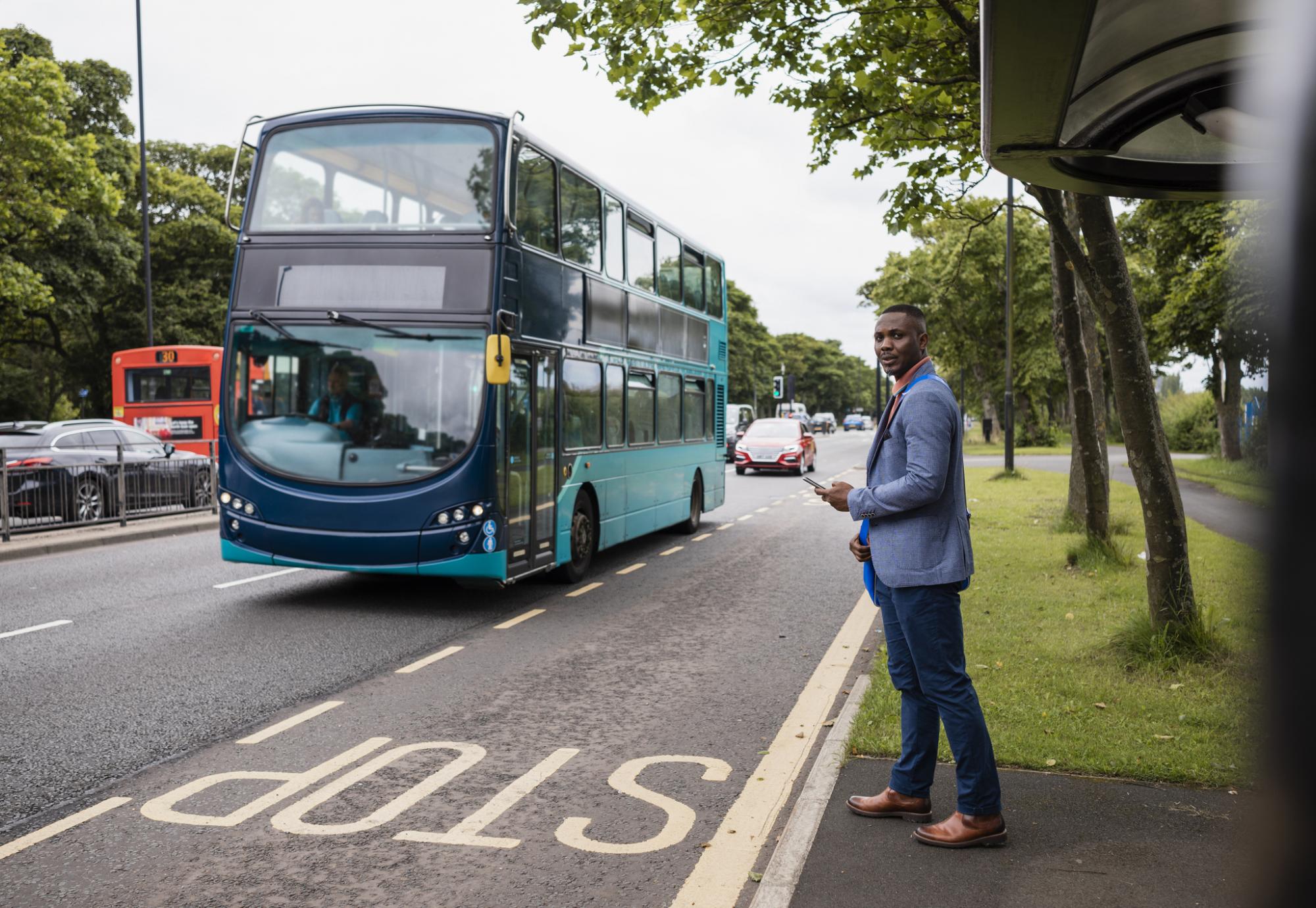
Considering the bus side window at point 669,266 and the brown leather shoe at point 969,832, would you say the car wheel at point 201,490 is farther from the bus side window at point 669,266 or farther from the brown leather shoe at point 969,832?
the brown leather shoe at point 969,832

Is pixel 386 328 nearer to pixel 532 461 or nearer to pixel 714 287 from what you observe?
pixel 532 461

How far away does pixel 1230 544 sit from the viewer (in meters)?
0.75

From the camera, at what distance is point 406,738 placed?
5.85 metres

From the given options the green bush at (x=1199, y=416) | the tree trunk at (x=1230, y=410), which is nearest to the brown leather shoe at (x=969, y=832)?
the green bush at (x=1199, y=416)

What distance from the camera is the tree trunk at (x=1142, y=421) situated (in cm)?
702

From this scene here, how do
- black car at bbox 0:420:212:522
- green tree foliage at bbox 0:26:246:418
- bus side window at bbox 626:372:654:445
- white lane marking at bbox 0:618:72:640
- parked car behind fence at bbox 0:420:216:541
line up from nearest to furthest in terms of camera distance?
white lane marking at bbox 0:618:72:640, bus side window at bbox 626:372:654:445, parked car behind fence at bbox 0:420:216:541, black car at bbox 0:420:212:522, green tree foliage at bbox 0:26:246:418

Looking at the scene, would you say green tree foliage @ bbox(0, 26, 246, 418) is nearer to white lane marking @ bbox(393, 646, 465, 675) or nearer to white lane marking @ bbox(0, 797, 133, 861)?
white lane marking @ bbox(393, 646, 465, 675)

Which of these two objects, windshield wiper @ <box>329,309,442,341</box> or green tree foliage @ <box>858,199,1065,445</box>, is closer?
windshield wiper @ <box>329,309,442,341</box>

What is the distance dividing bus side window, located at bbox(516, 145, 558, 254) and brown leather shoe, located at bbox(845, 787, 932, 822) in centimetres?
676

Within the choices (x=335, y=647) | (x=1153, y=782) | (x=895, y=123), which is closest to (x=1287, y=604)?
(x=1153, y=782)

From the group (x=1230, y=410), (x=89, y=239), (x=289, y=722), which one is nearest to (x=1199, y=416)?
(x=1230, y=410)

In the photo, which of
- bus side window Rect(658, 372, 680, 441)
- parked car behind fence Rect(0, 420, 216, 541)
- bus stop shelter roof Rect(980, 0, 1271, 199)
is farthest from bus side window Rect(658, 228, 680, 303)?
bus stop shelter roof Rect(980, 0, 1271, 199)

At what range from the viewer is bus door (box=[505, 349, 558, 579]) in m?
9.90

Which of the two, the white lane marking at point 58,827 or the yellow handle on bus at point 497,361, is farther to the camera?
the yellow handle on bus at point 497,361
